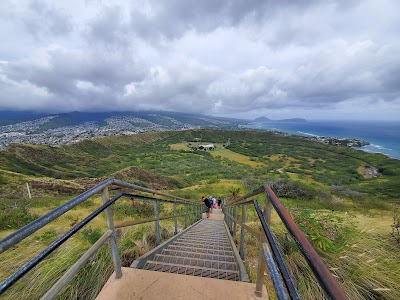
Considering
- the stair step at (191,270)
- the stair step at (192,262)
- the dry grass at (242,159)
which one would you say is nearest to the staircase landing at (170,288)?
the stair step at (191,270)

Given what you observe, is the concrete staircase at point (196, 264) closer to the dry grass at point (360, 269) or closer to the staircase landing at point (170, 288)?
the dry grass at point (360, 269)

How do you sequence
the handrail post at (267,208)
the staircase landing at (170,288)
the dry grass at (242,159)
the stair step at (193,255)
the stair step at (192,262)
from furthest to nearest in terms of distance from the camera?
the dry grass at (242,159), the stair step at (193,255), the stair step at (192,262), the staircase landing at (170,288), the handrail post at (267,208)

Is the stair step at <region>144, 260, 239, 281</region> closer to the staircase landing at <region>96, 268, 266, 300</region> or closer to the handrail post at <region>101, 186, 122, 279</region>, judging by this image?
the staircase landing at <region>96, 268, 266, 300</region>

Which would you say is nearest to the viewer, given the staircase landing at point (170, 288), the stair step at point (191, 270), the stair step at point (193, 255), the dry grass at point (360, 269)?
the staircase landing at point (170, 288)

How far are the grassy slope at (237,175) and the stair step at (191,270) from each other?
2.14 ft

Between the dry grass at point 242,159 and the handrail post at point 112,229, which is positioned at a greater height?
the handrail post at point 112,229

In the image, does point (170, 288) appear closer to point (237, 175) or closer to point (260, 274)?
point (260, 274)

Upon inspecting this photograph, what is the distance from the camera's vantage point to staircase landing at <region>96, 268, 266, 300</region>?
2.00 m

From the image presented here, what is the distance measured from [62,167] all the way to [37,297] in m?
43.9

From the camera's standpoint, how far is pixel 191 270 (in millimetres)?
2758

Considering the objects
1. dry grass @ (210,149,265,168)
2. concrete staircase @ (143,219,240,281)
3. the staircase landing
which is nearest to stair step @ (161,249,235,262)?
concrete staircase @ (143,219,240,281)

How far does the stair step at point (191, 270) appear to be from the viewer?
105 inches

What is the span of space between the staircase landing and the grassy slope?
29.5 inches

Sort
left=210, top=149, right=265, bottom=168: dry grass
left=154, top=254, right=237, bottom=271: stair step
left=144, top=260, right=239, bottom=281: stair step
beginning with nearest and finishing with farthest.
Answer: left=144, top=260, right=239, bottom=281: stair step < left=154, top=254, right=237, bottom=271: stair step < left=210, top=149, right=265, bottom=168: dry grass
